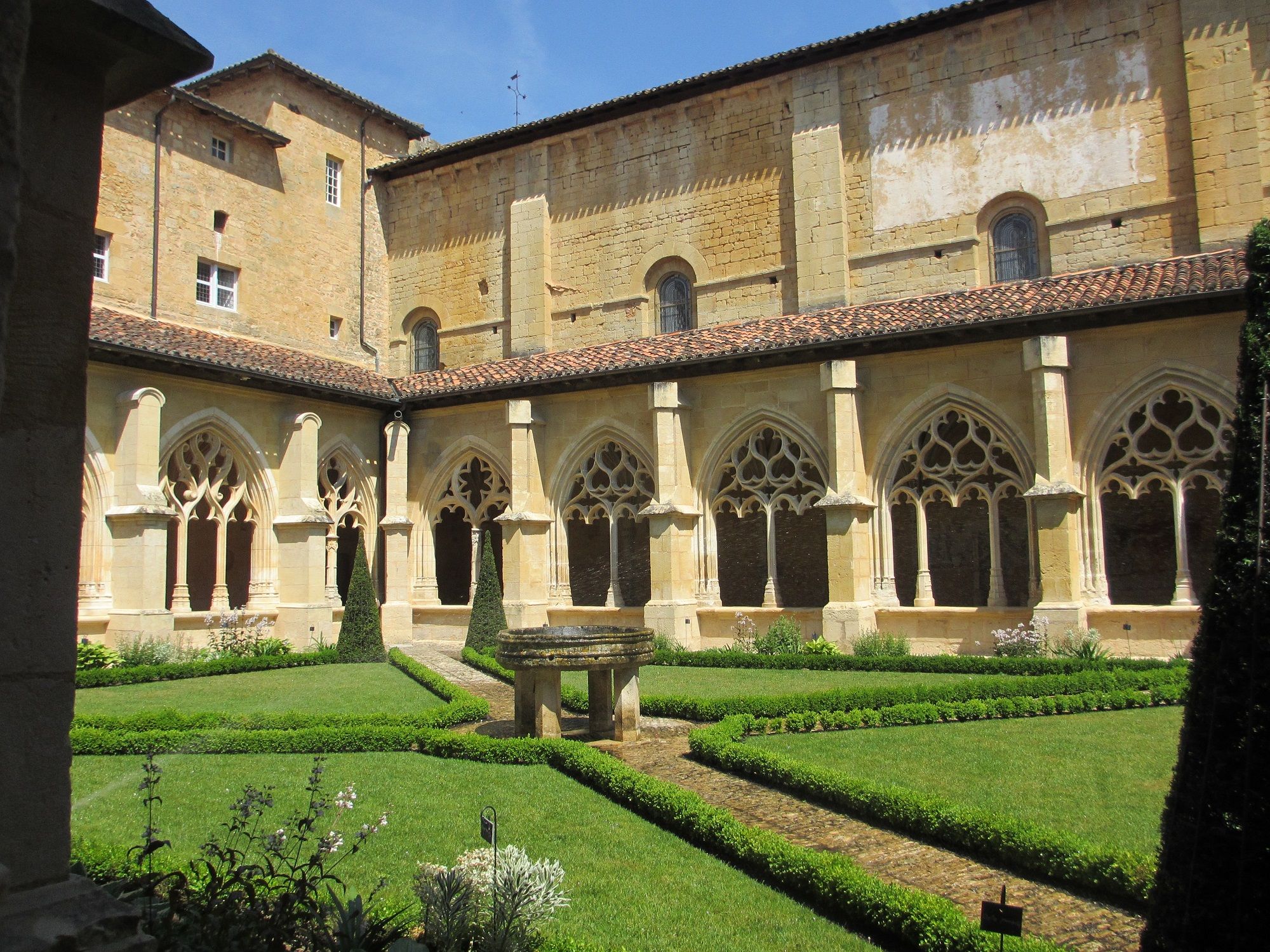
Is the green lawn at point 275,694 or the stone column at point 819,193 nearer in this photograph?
the green lawn at point 275,694

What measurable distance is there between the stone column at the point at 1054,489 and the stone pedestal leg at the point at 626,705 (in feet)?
23.4

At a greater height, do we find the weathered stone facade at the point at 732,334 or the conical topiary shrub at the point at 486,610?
the weathered stone facade at the point at 732,334

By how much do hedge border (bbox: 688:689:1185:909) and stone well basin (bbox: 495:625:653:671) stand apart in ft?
2.94

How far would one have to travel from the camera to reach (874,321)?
1534 centimetres

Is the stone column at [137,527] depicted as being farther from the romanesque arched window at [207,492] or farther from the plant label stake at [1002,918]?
the plant label stake at [1002,918]

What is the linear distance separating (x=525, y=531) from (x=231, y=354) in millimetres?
5693

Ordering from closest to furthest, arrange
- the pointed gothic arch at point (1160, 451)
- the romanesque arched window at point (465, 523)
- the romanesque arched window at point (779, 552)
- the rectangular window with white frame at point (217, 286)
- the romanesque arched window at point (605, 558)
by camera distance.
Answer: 1. the pointed gothic arch at point (1160, 451)
2. the romanesque arched window at point (465, 523)
3. the rectangular window with white frame at point (217, 286)
4. the romanesque arched window at point (779, 552)
5. the romanesque arched window at point (605, 558)

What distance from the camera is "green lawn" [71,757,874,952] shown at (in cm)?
427

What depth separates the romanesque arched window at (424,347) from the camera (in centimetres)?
2236

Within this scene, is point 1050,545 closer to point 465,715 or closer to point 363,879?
point 465,715

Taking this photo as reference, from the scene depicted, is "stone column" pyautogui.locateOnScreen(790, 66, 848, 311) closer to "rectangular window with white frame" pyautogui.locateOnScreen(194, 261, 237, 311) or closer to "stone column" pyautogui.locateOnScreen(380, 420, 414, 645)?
"stone column" pyautogui.locateOnScreen(380, 420, 414, 645)

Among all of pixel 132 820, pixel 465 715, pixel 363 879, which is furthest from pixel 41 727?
pixel 465 715

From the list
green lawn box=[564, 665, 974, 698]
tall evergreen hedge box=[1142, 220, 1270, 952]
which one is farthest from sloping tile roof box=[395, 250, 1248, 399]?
tall evergreen hedge box=[1142, 220, 1270, 952]

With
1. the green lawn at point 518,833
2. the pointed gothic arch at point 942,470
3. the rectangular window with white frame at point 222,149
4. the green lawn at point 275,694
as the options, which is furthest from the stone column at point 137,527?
the pointed gothic arch at point 942,470
